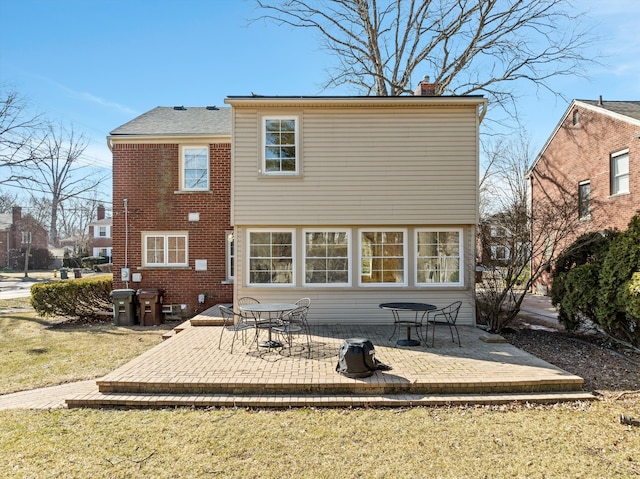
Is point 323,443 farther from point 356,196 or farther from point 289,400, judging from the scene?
point 356,196

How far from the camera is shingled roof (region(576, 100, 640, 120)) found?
1378 centimetres

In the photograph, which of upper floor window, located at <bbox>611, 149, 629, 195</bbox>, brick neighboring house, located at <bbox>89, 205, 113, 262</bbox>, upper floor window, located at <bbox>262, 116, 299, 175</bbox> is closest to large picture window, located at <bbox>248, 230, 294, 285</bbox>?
upper floor window, located at <bbox>262, 116, 299, 175</bbox>

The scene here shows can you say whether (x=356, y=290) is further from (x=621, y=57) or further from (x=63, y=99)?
(x=63, y=99)

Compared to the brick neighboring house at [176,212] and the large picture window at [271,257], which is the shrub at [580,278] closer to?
the large picture window at [271,257]

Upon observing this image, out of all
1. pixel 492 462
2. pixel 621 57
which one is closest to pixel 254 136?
pixel 492 462

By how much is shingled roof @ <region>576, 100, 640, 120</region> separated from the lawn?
13440mm

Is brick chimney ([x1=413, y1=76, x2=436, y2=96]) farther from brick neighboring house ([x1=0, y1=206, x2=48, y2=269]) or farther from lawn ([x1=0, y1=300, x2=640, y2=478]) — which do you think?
brick neighboring house ([x1=0, y1=206, x2=48, y2=269])

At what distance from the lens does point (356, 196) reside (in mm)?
8688

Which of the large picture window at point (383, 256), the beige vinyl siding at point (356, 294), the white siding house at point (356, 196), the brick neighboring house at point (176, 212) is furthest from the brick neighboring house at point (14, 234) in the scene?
the large picture window at point (383, 256)

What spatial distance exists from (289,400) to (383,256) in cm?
486

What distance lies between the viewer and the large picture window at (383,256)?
8.90m

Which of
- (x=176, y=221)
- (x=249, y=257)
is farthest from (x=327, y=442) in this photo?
(x=176, y=221)

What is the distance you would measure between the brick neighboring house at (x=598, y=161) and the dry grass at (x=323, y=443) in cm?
1014

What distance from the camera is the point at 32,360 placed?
7.24 metres
